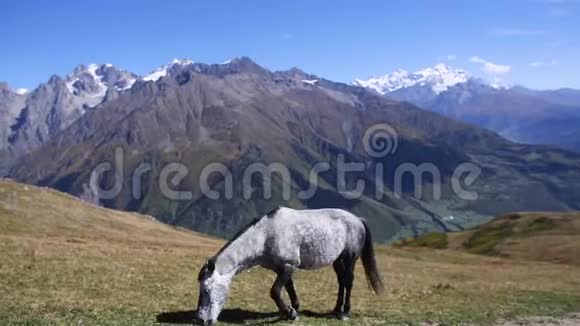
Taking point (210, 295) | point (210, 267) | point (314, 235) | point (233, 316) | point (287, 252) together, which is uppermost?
point (314, 235)

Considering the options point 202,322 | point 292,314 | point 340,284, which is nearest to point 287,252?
point 292,314

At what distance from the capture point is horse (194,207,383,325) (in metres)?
20.6

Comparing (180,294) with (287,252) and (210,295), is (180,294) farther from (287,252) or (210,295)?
(210,295)

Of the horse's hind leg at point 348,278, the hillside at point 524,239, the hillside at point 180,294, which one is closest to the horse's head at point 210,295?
the hillside at point 180,294

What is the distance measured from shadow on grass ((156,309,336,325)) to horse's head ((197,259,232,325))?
1.45 meters

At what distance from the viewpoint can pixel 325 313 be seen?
2542 cm

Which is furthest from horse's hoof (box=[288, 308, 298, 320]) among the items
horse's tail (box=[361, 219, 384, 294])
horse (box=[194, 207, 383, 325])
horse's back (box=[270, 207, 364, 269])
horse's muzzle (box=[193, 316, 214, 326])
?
horse's tail (box=[361, 219, 384, 294])

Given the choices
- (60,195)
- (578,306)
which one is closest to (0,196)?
(60,195)

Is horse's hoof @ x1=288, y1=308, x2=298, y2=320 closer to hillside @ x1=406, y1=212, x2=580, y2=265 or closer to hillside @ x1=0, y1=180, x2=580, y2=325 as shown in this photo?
hillside @ x1=0, y1=180, x2=580, y2=325

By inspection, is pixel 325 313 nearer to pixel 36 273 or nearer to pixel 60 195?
pixel 36 273

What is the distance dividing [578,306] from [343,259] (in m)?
17.9

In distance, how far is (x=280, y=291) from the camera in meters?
22.1

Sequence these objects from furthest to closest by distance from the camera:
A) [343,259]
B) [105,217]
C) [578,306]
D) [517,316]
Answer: [105,217] → [578,306] → [517,316] → [343,259]

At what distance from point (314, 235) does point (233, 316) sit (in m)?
4.62
